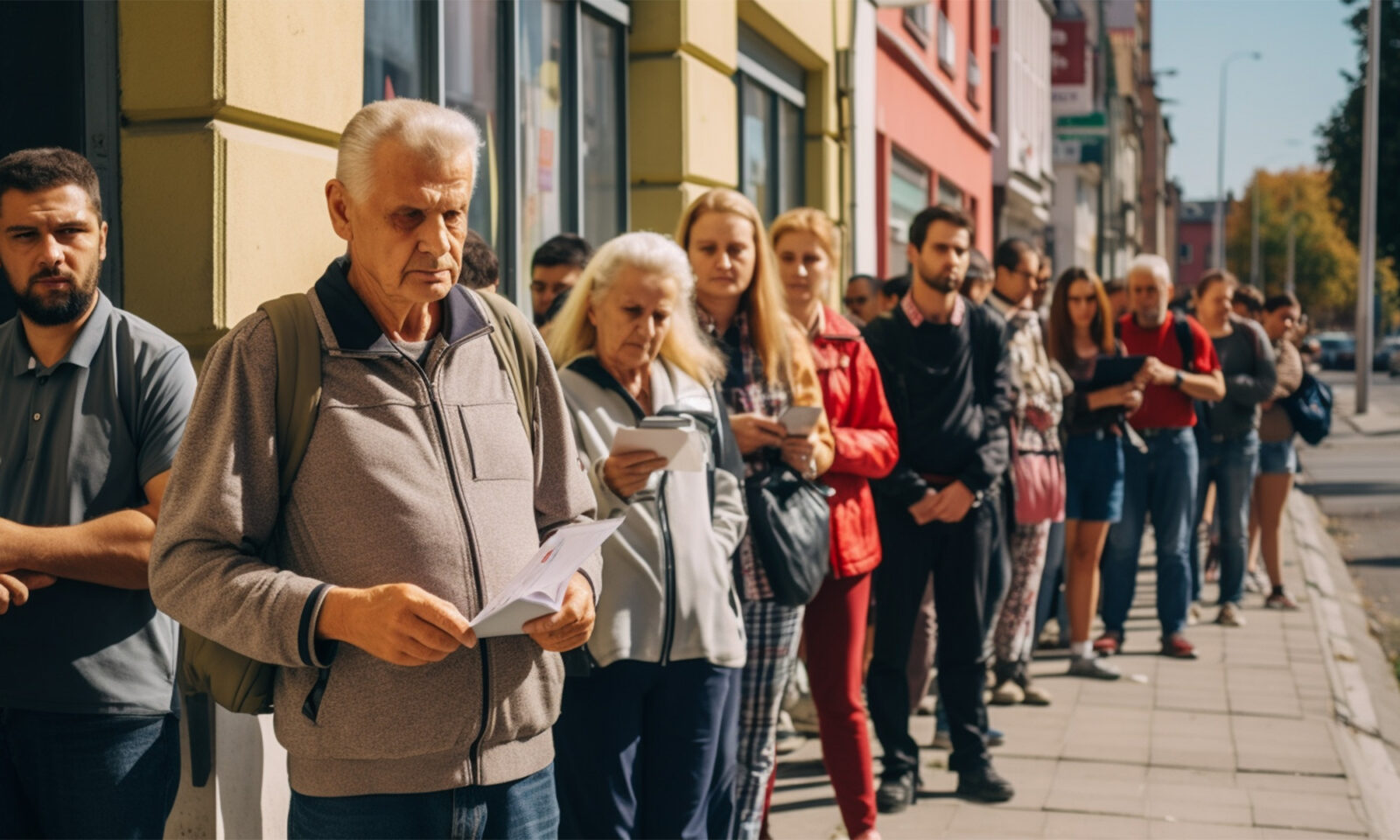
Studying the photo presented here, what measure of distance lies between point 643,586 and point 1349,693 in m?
5.48

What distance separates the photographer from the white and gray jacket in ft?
12.6

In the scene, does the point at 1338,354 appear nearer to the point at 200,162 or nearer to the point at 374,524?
the point at 200,162

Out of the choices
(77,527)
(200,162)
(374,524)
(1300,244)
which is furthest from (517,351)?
(1300,244)

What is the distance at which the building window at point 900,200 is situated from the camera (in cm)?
1516

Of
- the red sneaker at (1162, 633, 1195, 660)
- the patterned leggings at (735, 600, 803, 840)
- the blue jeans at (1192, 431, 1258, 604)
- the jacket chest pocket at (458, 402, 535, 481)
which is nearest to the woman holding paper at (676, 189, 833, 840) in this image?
the patterned leggings at (735, 600, 803, 840)

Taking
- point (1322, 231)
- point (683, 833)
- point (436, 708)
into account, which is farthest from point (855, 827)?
point (1322, 231)

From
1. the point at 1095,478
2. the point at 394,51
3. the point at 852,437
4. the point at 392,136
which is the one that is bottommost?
the point at 1095,478

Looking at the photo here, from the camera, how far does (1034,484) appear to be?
7.30 m

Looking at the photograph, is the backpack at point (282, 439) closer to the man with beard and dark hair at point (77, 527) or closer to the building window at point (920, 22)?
the man with beard and dark hair at point (77, 527)

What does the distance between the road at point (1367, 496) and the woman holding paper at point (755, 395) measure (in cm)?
647

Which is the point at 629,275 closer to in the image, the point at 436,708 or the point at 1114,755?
the point at 436,708

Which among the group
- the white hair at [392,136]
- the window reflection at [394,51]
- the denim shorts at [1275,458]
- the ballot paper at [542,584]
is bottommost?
the denim shorts at [1275,458]

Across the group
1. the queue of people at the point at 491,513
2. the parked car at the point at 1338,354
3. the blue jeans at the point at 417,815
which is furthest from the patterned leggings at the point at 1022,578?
the parked car at the point at 1338,354

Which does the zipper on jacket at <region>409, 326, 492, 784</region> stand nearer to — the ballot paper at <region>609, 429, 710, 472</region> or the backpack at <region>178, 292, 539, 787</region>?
the backpack at <region>178, 292, 539, 787</region>
